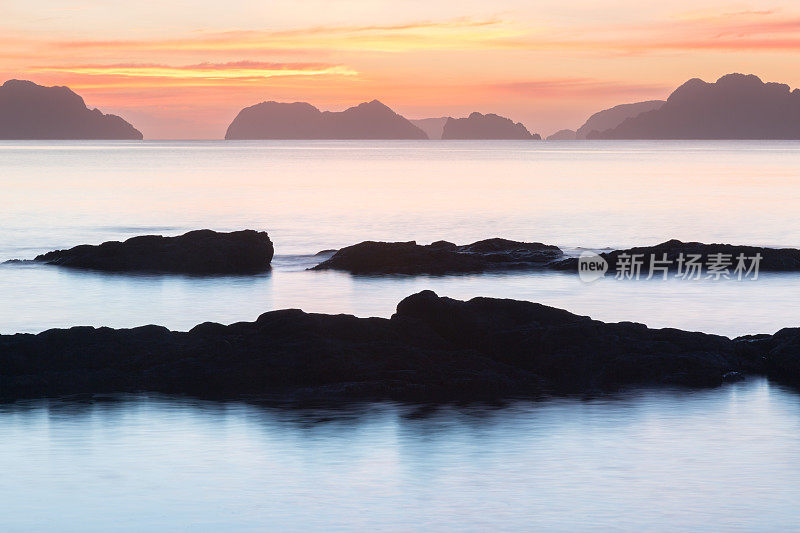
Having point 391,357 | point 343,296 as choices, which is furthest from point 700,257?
point 391,357

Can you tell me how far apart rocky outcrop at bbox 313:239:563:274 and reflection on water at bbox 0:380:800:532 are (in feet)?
59.7

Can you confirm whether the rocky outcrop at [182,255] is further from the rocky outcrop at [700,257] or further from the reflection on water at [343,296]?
the rocky outcrop at [700,257]

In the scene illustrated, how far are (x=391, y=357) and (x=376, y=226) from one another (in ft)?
149

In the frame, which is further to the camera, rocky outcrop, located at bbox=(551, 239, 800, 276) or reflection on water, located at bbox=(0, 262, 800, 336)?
rocky outcrop, located at bbox=(551, 239, 800, 276)

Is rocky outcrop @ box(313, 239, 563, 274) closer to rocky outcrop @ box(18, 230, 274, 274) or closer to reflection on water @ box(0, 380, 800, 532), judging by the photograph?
rocky outcrop @ box(18, 230, 274, 274)

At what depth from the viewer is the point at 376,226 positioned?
64.6 metres

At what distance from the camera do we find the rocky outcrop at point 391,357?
61.9 ft

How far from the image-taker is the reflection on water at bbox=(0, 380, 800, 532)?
12758mm

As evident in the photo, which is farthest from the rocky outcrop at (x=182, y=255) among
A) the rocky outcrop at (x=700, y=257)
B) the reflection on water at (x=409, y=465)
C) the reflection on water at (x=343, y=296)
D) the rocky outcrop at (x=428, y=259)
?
the reflection on water at (x=409, y=465)

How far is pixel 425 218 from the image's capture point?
70.1m

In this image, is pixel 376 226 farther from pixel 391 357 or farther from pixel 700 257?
pixel 391 357

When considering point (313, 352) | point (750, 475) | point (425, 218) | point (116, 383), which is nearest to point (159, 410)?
point (116, 383)

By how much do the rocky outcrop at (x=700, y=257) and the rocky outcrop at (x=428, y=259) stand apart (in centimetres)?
154

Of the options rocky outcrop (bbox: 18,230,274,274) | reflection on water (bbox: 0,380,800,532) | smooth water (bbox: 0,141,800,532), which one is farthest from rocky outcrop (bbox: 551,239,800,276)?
reflection on water (bbox: 0,380,800,532)
